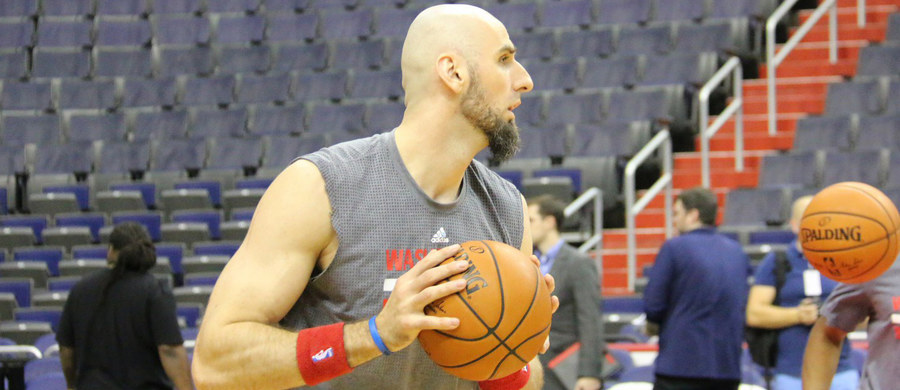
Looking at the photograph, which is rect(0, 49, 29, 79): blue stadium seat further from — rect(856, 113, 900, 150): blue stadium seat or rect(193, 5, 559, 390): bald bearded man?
rect(193, 5, 559, 390): bald bearded man

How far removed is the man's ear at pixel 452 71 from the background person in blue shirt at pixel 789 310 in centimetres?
336

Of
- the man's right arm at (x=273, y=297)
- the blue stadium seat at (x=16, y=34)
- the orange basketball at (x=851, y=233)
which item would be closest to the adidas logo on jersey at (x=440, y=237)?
the man's right arm at (x=273, y=297)

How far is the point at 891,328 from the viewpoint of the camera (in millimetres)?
2773

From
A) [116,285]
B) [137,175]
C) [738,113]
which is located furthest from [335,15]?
[116,285]

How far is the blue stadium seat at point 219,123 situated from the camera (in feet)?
39.5

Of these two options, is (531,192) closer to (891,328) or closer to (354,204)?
(891,328)

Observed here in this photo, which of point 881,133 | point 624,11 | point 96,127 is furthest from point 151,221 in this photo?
point 881,133

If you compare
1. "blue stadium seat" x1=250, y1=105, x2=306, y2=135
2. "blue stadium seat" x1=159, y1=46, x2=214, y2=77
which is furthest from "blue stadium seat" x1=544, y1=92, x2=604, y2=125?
"blue stadium seat" x1=159, y1=46, x2=214, y2=77

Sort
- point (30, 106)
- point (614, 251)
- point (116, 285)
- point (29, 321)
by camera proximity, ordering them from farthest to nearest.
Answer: point (30, 106) < point (614, 251) < point (29, 321) < point (116, 285)

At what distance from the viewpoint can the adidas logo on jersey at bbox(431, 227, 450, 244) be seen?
6.45 feet

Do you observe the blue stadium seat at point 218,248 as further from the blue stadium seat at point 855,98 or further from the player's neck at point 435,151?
the player's neck at point 435,151

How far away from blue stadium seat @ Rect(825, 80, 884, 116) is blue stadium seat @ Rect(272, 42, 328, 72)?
5.79m

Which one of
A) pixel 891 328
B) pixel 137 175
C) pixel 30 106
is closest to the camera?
pixel 891 328

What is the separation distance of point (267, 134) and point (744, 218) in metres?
5.46
